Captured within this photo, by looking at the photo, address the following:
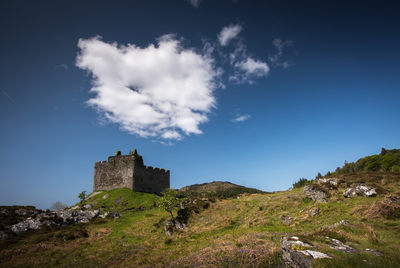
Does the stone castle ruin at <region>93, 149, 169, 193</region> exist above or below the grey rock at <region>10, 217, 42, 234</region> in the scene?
above

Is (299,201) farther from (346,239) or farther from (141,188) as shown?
(141,188)

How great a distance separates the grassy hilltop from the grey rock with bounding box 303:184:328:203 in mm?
626

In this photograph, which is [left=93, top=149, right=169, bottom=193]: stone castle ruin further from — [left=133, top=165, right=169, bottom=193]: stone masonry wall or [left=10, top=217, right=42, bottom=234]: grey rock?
[left=10, top=217, right=42, bottom=234]: grey rock

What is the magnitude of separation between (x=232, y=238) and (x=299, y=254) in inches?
323

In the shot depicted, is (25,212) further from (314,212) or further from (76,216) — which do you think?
(314,212)

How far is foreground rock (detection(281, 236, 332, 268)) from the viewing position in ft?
26.5

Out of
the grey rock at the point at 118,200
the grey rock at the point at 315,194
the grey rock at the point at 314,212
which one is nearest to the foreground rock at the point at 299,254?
the grey rock at the point at 314,212

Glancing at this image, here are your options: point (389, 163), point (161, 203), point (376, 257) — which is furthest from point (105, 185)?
point (389, 163)

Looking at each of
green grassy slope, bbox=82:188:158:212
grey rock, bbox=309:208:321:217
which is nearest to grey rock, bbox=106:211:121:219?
green grassy slope, bbox=82:188:158:212

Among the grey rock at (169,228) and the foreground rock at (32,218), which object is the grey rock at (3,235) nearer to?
the foreground rock at (32,218)

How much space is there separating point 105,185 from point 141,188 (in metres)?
9.97

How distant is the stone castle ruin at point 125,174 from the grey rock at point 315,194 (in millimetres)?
39497

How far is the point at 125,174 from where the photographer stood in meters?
50.2

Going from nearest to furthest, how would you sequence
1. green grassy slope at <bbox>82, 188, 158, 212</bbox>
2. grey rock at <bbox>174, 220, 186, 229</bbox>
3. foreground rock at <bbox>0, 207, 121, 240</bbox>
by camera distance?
grey rock at <bbox>174, 220, 186, 229</bbox>, foreground rock at <bbox>0, 207, 121, 240</bbox>, green grassy slope at <bbox>82, 188, 158, 212</bbox>
